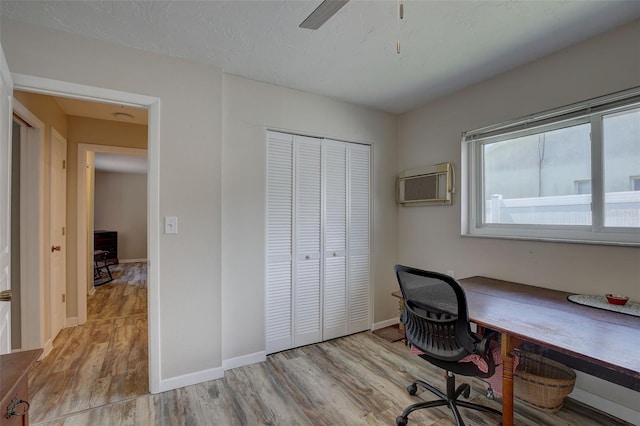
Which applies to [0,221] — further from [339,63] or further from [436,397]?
[436,397]

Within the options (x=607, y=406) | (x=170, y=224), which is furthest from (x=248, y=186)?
(x=607, y=406)

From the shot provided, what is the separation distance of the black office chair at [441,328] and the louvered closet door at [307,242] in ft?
4.04

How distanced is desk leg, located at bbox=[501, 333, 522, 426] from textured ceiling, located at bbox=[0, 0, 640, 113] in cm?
182

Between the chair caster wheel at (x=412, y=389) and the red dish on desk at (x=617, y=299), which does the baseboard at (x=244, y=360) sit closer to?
the chair caster wheel at (x=412, y=389)

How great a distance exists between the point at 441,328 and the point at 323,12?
1.71m

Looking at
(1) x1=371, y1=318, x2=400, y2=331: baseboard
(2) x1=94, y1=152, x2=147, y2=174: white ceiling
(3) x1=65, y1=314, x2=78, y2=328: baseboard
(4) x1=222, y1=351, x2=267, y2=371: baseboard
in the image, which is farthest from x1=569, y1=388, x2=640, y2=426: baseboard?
(2) x1=94, y1=152, x2=147, y2=174: white ceiling

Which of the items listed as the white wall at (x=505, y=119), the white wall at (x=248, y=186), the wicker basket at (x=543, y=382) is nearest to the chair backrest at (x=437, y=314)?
the wicker basket at (x=543, y=382)

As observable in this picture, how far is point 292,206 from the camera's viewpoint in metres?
2.76

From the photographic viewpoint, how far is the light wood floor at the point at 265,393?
180cm

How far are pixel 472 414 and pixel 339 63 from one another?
2618 mm

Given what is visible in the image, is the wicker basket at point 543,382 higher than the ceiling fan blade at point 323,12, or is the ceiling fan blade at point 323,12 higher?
the ceiling fan blade at point 323,12

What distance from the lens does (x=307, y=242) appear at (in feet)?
9.37

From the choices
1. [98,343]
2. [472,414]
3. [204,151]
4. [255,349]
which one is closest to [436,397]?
[472,414]

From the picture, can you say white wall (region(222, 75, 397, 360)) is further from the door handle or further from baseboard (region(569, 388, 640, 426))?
baseboard (region(569, 388, 640, 426))
